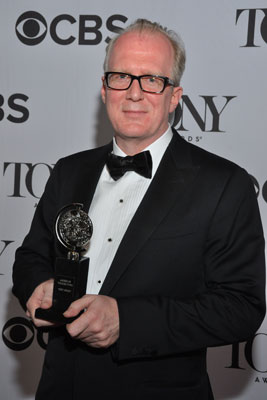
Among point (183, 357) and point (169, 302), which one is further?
point (183, 357)

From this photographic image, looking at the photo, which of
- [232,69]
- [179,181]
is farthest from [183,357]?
[232,69]

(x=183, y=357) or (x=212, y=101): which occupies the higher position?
(x=212, y=101)

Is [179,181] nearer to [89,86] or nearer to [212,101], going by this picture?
[212,101]

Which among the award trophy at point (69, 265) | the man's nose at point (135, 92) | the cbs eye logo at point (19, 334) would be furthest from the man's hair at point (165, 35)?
the cbs eye logo at point (19, 334)

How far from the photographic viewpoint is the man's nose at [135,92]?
5.98 feet

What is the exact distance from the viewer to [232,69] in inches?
108

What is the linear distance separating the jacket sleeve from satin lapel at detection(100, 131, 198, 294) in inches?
4.9

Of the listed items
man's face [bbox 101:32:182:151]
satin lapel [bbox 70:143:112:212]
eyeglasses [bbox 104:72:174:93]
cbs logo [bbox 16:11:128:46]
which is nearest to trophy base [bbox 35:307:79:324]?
satin lapel [bbox 70:143:112:212]

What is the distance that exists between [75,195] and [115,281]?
1.41ft

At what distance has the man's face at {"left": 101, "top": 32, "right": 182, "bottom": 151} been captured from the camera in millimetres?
1834

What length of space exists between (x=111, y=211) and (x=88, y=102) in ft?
3.98

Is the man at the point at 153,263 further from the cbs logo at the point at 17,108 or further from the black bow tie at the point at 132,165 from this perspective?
the cbs logo at the point at 17,108

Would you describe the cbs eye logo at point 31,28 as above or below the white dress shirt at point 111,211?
above

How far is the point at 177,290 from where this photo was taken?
1719 mm
